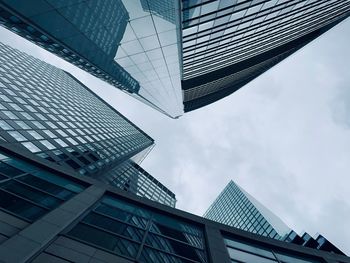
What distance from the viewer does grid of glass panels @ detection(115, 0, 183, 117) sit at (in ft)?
55.3

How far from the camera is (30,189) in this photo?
14977 millimetres

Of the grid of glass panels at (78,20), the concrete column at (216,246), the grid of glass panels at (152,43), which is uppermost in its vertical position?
the grid of glass panels at (152,43)

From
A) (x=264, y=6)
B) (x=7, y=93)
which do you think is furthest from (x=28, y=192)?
(x=7, y=93)

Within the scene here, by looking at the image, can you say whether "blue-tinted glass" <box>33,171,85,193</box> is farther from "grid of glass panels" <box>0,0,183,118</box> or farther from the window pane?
the window pane

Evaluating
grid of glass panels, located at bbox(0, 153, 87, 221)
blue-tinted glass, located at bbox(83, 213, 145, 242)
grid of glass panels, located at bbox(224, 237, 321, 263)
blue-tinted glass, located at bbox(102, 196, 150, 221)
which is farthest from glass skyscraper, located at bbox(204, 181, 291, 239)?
grid of glass panels, located at bbox(0, 153, 87, 221)

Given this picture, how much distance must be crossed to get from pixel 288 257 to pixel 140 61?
18230 mm

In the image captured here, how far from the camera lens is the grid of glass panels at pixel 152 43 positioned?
16.8 meters

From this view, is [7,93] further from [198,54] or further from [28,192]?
[28,192]

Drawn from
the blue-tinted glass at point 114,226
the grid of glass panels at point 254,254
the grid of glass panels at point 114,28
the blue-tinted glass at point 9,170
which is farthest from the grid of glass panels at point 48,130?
the grid of glass panels at point 254,254

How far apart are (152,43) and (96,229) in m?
13.5

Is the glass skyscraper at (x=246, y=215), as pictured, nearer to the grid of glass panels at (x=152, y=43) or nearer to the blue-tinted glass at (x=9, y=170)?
the grid of glass panels at (x=152, y=43)

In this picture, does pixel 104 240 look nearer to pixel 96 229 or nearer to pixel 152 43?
pixel 96 229

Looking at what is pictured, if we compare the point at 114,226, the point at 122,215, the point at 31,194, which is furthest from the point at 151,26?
the point at 114,226

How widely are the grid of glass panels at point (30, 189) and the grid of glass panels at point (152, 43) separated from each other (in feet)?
34.0
